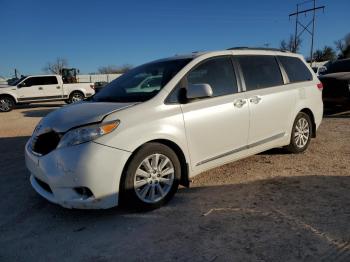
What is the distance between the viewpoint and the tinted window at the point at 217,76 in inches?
176

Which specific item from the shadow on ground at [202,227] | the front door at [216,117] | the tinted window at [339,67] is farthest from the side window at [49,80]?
the front door at [216,117]

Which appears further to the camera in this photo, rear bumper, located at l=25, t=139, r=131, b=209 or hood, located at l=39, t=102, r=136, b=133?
hood, located at l=39, t=102, r=136, b=133

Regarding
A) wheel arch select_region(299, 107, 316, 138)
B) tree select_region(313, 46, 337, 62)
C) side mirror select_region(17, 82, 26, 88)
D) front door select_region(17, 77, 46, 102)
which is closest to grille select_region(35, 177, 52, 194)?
wheel arch select_region(299, 107, 316, 138)

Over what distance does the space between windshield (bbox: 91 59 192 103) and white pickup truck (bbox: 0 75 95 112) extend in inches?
569

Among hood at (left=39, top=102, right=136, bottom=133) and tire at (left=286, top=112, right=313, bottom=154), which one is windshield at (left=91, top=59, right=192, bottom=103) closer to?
hood at (left=39, top=102, right=136, bottom=133)

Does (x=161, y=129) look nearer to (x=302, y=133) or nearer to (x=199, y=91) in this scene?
(x=199, y=91)

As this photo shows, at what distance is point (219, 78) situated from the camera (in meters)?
4.68

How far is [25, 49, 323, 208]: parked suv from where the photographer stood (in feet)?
11.7

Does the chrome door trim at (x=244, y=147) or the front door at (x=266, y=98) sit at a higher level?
the front door at (x=266, y=98)

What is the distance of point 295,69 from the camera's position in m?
5.98

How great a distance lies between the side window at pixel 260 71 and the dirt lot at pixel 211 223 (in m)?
1.27

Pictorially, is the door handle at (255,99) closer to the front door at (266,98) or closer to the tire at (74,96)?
the front door at (266,98)

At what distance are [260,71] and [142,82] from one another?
1.75 m

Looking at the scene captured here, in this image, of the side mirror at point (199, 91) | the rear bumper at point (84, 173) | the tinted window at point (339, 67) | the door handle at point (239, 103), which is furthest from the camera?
the tinted window at point (339, 67)
